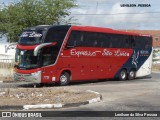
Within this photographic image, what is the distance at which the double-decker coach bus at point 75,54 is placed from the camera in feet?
76.6

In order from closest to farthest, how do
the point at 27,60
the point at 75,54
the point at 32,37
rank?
the point at 27,60 → the point at 32,37 → the point at 75,54

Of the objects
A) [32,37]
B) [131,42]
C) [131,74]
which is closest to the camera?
[32,37]

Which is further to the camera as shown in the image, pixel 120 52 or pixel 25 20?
pixel 25 20

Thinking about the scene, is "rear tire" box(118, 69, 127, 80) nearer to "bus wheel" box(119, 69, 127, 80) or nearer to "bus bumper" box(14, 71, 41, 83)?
"bus wheel" box(119, 69, 127, 80)

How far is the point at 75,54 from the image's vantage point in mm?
25250

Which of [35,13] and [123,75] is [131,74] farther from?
[35,13]

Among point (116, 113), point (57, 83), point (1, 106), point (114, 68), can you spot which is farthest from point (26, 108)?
point (114, 68)

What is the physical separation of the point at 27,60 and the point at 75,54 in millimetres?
3239

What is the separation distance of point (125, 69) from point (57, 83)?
279 inches

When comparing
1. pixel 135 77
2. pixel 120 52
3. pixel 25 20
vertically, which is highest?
pixel 25 20

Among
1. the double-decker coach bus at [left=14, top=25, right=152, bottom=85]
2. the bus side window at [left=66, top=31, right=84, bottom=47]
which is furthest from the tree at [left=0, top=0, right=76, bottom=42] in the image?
the bus side window at [left=66, top=31, right=84, bottom=47]

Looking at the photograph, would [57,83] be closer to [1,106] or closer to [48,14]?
[1,106]

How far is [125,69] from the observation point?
100 feet

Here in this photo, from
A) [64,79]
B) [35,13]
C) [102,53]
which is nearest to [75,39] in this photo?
[64,79]
